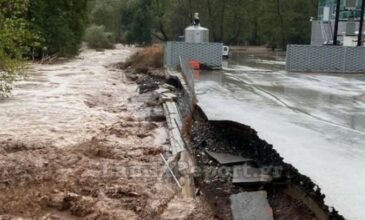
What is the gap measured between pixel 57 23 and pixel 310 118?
3418 centimetres

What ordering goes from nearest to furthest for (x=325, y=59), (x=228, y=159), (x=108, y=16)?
1. (x=228, y=159)
2. (x=325, y=59)
3. (x=108, y=16)

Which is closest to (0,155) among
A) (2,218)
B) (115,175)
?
(115,175)

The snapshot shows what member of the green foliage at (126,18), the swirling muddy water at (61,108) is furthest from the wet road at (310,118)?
the green foliage at (126,18)

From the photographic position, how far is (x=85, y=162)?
10578mm

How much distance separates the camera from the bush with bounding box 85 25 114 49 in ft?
231

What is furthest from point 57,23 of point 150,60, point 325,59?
point 325,59

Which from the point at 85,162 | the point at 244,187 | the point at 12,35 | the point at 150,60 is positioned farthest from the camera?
the point at 150,60

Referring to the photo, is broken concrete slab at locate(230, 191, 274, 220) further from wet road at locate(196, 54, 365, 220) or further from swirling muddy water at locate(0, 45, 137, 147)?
swirling muddy water at locate(0, 45, 137, 147)

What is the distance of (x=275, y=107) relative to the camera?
13578 mm

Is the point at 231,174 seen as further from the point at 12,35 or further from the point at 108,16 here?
the point at 108,16

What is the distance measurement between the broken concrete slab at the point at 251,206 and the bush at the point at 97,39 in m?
64.8

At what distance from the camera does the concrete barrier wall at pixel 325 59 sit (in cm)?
2577

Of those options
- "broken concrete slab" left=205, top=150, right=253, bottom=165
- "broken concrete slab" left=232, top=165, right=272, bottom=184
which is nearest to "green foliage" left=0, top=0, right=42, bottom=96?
"broken concrete slab" left=205, top=150, right=253, bottom=165

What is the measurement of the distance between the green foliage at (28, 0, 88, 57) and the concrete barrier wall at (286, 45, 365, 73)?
21.7m
